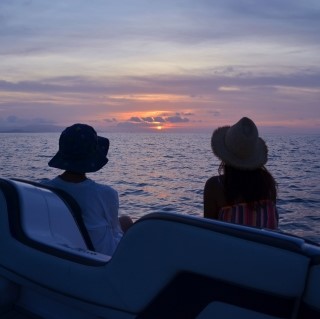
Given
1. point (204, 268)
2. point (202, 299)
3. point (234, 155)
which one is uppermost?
point (234, 155)

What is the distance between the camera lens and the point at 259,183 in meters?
3.76

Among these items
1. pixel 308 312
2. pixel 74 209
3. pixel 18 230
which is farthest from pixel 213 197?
pixel 308 312

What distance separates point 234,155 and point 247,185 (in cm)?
24

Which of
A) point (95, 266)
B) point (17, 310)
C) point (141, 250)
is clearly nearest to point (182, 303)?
point (141, 250)

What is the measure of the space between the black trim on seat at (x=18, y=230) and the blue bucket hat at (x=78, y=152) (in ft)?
2.72

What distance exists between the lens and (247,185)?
376cm

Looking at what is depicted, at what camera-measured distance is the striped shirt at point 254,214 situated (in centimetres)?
370

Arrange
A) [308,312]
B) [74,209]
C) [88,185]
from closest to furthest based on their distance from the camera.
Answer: [308,312], [74,209], [88,185]

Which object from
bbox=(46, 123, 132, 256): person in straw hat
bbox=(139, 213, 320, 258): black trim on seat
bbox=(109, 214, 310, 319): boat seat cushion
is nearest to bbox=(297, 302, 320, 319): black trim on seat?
bbox=(109, 214, 310, 319): boat seat cushion

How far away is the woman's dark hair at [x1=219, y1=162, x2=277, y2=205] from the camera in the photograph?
3734mm

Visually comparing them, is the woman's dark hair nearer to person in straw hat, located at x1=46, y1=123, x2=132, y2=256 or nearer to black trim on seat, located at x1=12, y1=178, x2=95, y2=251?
person in straw hat, located at x1=46, y1=123, x2=132, y2=256

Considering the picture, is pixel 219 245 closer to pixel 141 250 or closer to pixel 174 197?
pixel 141 250

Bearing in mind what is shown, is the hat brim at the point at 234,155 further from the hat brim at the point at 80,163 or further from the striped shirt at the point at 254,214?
the hat brim at the point at 80,163

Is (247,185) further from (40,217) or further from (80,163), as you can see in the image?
(40,217)
